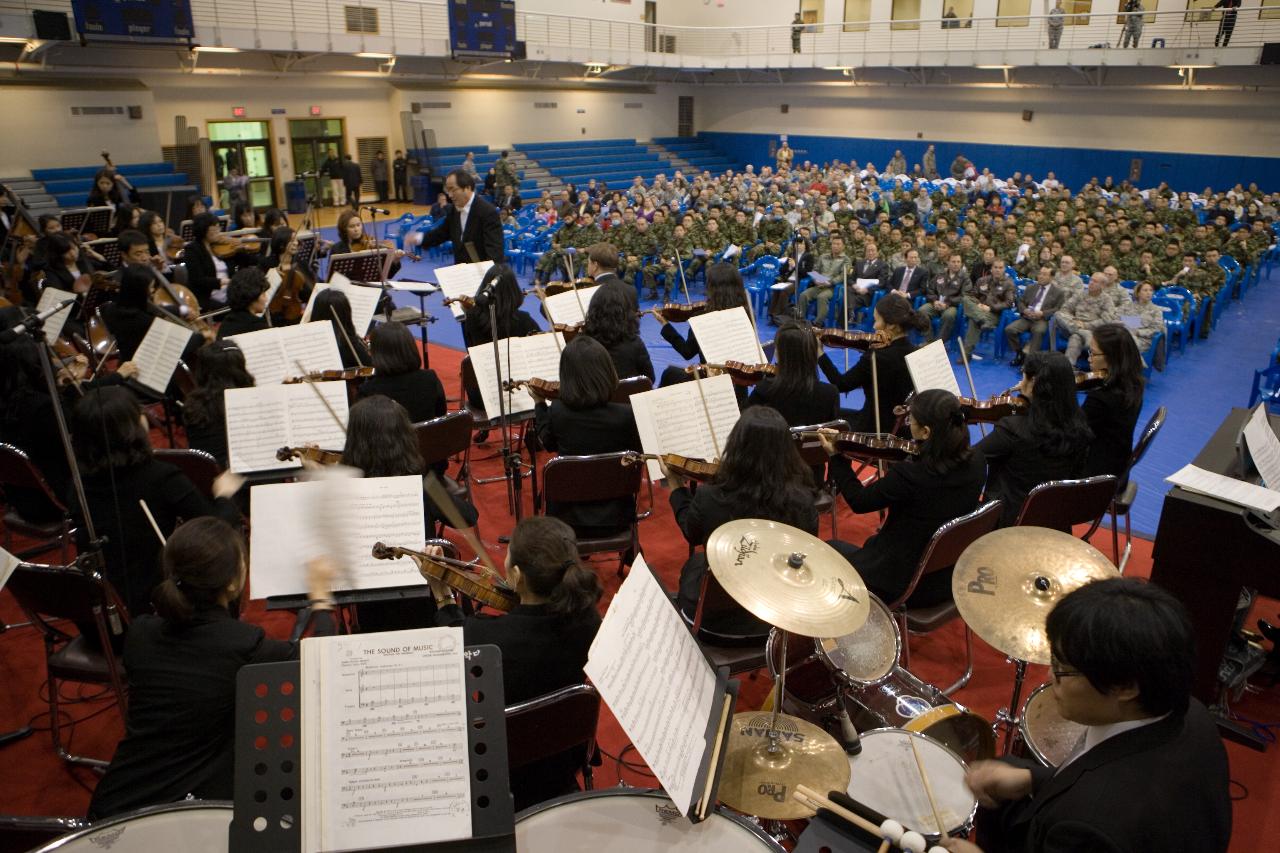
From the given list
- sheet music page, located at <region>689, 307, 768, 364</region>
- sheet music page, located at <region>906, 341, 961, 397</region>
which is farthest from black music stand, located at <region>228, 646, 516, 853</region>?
sheet music page, located at <region>689, 307, 768, 364</region>

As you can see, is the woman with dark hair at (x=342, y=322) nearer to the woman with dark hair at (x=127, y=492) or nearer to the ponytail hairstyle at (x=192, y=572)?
the woman with dark hair at (x=127, y=492)

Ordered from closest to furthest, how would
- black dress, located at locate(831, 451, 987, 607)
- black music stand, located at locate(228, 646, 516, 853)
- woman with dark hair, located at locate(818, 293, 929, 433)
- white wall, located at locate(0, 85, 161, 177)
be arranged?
black music stand, located at locate(228, 646, 516, 853)
black dress, located at locate(831, 451, 987, 607)
woman with dark hair, located at locate(818, 293, 929, 433)
white wall, located at locate(0, 85, 161, 177)

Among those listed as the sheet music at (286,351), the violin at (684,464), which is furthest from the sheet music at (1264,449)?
the sheet music at (286,351)

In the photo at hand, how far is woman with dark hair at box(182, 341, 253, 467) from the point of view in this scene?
4508mm

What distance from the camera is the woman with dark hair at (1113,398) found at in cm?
463

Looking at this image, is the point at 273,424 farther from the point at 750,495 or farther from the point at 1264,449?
the point at 1264,449

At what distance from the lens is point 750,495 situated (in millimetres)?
3312

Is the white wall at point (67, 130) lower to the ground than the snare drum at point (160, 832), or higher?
higher

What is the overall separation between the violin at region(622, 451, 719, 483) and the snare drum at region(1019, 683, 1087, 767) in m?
1.76

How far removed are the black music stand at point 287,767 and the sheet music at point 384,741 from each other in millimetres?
19

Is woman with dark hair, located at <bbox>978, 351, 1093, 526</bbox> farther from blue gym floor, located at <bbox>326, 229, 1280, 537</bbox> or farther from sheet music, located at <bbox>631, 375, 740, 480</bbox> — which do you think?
blue gym floor, located at <bbox>326, 229, 1280, 537</bbox>

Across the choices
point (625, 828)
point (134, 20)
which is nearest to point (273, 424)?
point (625, 828)

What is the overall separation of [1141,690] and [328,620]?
8.52 ft

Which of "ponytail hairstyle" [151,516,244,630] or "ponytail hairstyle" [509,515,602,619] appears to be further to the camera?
"ponytail hairstyle" [509,515,602,619]
